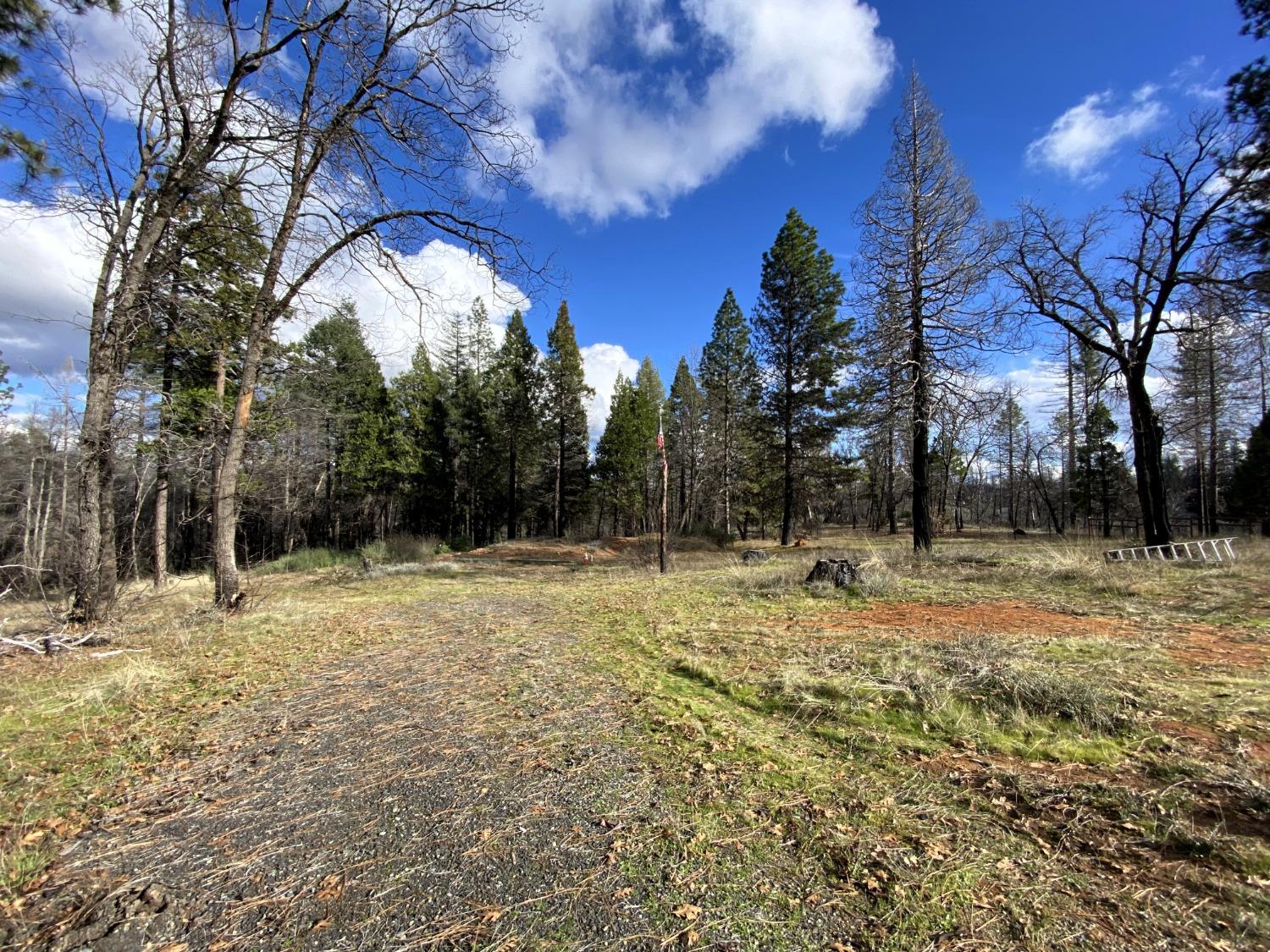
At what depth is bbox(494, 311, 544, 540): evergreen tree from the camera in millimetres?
29875

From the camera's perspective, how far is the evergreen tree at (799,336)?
21.1 meters

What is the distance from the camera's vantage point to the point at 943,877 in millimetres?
2006

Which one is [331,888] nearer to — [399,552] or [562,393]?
[399,552]

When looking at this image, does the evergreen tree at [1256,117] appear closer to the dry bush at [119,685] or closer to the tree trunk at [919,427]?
the tree trunk at [919,427]

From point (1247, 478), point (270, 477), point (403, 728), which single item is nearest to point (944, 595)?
point (403, 728)

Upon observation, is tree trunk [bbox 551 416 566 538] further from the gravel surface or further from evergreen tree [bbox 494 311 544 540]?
the gravel surface

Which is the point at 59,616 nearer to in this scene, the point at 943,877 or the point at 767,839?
the point at 767,839

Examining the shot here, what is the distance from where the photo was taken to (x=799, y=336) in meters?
21.4

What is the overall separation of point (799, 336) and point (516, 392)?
16.5m

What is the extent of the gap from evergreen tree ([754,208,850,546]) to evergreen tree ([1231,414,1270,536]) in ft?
67.6

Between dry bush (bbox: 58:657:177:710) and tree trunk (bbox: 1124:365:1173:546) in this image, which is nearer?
dry bush (bbox: 58:657:177:710)

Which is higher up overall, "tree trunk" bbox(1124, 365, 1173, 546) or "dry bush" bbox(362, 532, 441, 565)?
"tree trunk" bbox(1124, 365, 1173, 546)

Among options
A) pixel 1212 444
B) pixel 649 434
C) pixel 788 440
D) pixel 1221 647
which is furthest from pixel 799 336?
pixel 1212 444

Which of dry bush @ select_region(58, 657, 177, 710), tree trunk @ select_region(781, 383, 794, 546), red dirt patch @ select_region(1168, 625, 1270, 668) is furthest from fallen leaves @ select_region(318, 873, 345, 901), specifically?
tree trunk @ select_region(781, 383, 794, 546)
